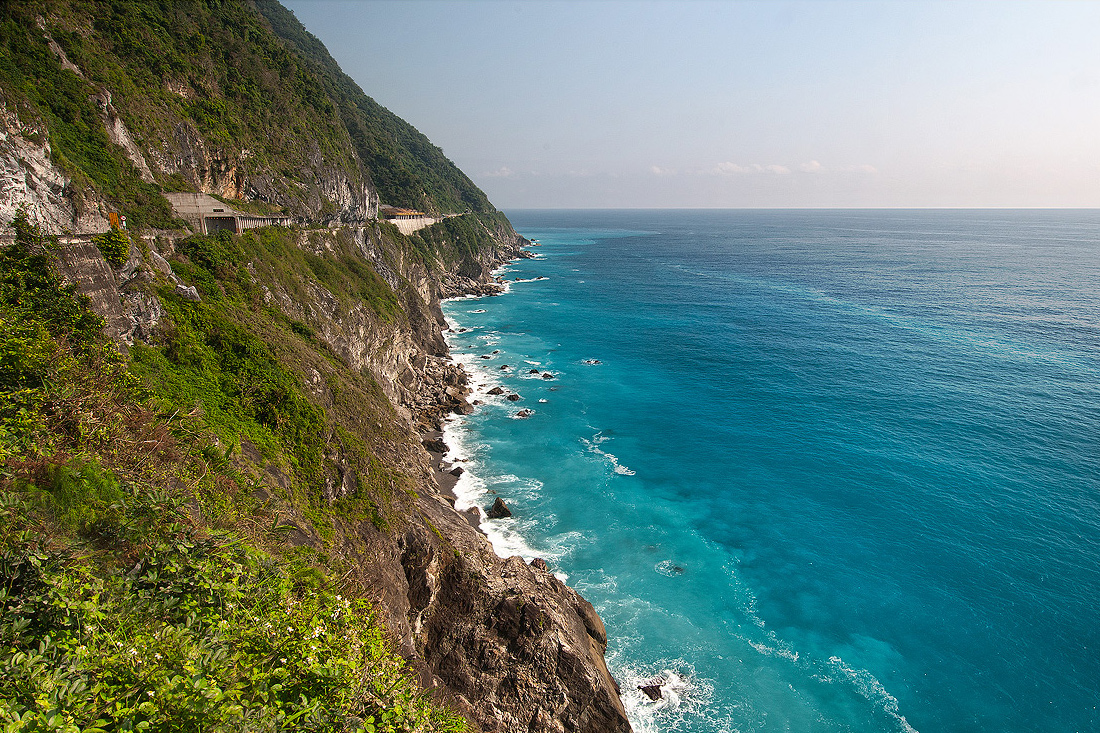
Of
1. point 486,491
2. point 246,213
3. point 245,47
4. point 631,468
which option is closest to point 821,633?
point 631,468

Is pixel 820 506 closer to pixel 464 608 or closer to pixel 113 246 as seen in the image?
pixel 464 608

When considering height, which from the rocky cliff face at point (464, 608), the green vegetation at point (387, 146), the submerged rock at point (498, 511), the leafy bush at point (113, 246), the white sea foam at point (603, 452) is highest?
the green vegetation at point (387, 146)

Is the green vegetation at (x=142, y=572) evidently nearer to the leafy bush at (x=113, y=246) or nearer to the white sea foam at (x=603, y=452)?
the leafy bush at (x=113, y=246)

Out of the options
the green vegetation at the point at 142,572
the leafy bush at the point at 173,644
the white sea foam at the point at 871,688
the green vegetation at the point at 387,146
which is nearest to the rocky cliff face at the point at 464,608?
the green vegetation at the point at 142,572

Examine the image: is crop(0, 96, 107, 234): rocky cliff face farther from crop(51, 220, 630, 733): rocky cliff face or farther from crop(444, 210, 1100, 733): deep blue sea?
crop(444, 210, 1100, 733): deep blue sea

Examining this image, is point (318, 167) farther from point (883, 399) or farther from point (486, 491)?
point (883, 399)
